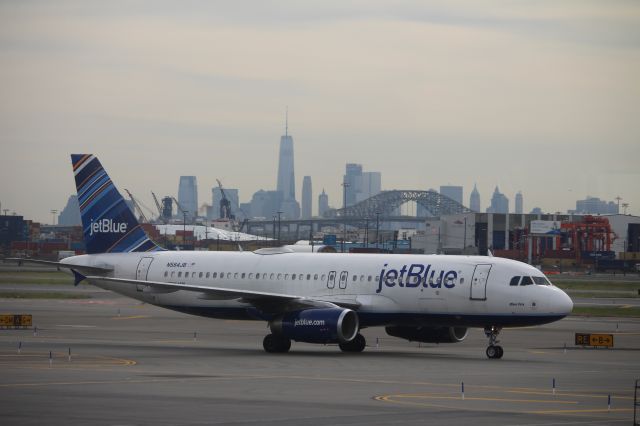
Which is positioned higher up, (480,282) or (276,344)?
(480,282)

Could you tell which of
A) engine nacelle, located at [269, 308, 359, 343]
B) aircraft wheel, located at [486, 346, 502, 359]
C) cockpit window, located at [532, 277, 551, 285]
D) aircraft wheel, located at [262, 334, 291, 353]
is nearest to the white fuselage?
cockpit window, located at [532, 277, 551, 285]

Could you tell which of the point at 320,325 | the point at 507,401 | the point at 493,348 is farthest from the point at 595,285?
the point at 507,401

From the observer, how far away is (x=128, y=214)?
64312 millimetres

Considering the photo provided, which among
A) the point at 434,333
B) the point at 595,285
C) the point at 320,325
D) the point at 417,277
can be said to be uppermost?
the point at 417,277

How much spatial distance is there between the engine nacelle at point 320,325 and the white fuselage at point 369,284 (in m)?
2.22

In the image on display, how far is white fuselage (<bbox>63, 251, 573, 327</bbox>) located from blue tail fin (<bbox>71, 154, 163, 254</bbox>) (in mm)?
1201

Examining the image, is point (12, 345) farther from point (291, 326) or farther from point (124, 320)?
point (124, 320)

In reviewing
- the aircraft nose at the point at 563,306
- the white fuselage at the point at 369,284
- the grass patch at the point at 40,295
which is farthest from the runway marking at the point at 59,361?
the grass patch at the point at 40,295

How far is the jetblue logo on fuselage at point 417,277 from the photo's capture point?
5278cm

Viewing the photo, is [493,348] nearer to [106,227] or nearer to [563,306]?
[563,306]

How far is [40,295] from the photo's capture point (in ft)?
320

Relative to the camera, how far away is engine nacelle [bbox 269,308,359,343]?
5122 centimetres

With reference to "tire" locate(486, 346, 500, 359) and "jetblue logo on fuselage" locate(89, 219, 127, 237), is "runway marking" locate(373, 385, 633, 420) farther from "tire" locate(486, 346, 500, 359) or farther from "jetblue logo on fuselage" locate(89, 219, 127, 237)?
"jetblue logo on fuselage" locate(89, 219, 127, 237)

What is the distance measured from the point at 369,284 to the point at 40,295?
50.0m
